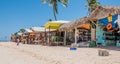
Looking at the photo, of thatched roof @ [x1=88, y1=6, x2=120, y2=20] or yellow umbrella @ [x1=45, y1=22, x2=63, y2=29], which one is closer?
thatched roof @ [x1=88, y1=6, x2=120, y2=20]

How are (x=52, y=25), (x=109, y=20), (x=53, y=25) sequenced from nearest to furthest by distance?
(x=109, y=20)
(x=52, y=25)
(x=53, y=25)

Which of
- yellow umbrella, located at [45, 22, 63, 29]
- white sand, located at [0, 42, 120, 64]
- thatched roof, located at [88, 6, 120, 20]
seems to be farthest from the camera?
yellow umbrella, located at [45, 22, 63, 29]

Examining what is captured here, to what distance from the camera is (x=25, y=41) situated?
145 feet

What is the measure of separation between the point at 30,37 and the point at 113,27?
2769cm

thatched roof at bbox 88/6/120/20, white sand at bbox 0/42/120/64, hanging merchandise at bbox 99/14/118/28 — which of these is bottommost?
white sand at bbox 0/42/120/64

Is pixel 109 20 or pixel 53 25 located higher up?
pixel 53 25

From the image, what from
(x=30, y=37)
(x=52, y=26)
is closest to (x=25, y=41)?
(x=30, y=37)

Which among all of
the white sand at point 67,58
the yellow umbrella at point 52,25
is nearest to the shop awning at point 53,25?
the yellow umbrella at point 52,25

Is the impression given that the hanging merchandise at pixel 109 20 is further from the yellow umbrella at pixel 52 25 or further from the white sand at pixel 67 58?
the yellow umbrella at pixel 52 25

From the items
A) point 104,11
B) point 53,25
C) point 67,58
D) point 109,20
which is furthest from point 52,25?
point 67,58

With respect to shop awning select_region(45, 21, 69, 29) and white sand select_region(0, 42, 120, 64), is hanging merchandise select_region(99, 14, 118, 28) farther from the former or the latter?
shop awning select_region(45, 21, 69, 29)

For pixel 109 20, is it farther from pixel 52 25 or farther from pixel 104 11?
pixel 52 25

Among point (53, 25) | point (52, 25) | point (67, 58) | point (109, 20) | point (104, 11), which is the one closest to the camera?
point (67, 58)

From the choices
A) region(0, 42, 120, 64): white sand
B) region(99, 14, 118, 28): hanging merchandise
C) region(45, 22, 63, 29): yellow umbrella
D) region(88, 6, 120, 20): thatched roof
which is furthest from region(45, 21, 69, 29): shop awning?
region(0, 42, 120, 64): white sand
